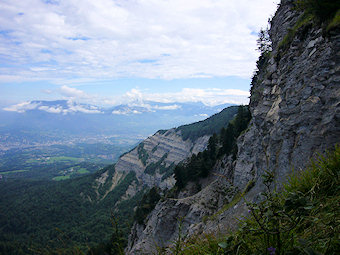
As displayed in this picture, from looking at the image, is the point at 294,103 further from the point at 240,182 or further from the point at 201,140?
the point at 201,140

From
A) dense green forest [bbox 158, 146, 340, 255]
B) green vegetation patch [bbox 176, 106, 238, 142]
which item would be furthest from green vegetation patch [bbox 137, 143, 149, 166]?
dense green forest [bbox 158, 146, 340, 255]

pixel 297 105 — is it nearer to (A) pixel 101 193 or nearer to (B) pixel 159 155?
(B) pixel 159 155

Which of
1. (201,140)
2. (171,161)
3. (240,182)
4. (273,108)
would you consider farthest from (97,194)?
(273,108)

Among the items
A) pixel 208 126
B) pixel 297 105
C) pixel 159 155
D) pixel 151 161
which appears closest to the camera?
pixel 297 105

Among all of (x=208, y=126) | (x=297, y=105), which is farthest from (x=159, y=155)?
(x=297, y=105)

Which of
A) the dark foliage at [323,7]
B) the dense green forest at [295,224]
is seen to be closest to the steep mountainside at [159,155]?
the dark foliage at [323,7]

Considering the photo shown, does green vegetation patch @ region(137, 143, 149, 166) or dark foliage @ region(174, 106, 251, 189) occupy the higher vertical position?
dark foliage @ region(174, 106, 251, 189)

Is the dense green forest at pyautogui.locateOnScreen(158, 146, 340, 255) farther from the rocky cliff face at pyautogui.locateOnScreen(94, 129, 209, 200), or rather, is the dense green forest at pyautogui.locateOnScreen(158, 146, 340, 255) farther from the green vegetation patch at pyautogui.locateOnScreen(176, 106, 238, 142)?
the green vegetation patch at pyautogui.locateOnScreen(176, 106, 238, 142)

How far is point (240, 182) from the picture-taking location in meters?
20.6

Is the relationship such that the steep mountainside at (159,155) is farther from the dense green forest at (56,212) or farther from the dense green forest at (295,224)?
the dense green forest at (295,224)

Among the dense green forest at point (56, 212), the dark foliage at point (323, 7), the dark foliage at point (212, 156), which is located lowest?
the dense green forest at point (56, 212)

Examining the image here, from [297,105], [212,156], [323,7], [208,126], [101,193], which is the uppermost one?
[323,7]

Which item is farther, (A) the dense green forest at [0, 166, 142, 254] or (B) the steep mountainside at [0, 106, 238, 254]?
(B) the steep mountainside at [0, 106, 238, 254]

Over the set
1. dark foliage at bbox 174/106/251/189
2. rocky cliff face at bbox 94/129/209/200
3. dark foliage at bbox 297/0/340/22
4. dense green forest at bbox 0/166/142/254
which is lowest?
dense green forest at bbox 0/166/142/254
